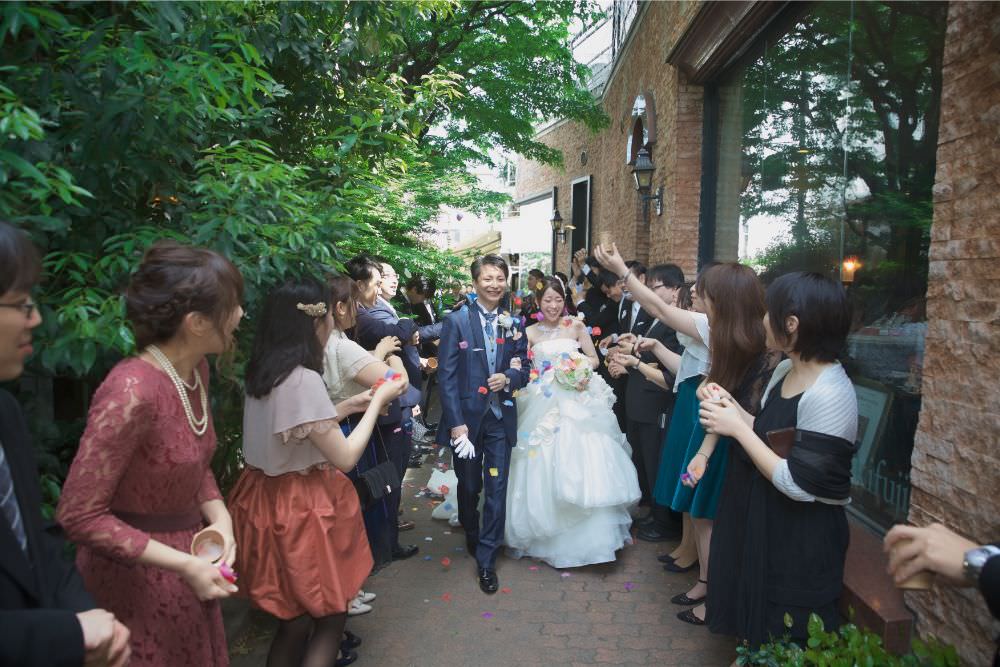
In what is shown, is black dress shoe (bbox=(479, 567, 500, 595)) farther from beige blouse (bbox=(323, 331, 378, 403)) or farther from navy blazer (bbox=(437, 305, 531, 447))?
beige blouse (bbox=(323, 331, 378, 403))

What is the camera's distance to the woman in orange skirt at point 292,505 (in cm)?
271

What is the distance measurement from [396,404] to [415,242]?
16.5 feet

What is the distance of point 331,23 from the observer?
162 inches

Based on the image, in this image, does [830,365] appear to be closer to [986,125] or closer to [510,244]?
[986,125]

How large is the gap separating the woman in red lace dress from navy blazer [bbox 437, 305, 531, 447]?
2490mm

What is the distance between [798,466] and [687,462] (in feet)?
5.13

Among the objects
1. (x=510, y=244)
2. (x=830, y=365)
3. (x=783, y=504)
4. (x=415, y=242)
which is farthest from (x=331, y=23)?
(x=510, y=244)

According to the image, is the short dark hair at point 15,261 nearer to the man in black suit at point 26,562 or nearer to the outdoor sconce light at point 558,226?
the man in black suit at point 26,562

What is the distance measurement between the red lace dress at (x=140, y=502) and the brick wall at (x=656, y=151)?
6893mm

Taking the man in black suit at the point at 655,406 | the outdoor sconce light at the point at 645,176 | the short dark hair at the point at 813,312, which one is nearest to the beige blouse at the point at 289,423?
the short dark hair at the point at 813,312

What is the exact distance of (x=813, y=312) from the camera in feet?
8.76

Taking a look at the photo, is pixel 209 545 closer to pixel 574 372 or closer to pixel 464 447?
pixel 464 447

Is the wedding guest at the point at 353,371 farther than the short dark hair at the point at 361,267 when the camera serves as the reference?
No

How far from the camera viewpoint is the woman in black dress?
8.58 feet
